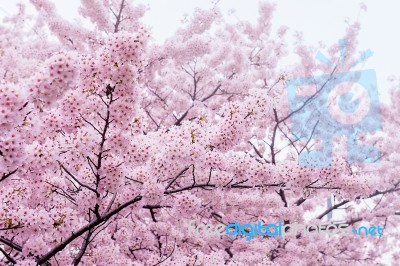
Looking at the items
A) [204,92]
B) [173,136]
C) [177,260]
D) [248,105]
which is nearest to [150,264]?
[177,260]

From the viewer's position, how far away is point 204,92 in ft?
37.8

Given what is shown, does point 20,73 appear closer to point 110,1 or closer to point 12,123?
point 110,1

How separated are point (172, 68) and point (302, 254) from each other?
6.27 metres
